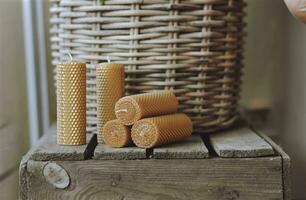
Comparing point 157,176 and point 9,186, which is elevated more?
point 157,176

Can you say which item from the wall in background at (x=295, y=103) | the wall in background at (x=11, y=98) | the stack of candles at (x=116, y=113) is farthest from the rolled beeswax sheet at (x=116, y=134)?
the wall in background at (x=295, y=103)

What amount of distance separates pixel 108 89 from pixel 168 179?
18 cm

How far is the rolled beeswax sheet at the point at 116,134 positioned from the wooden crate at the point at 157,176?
0.03 metres

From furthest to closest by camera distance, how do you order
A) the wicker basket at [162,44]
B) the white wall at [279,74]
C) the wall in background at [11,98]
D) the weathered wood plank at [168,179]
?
the white wall at [279,74]
the wall in background at [11,98]
the wicker basket at [162,44]
the weathered wood plank at [168,179]

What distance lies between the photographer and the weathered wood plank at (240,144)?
0.74m

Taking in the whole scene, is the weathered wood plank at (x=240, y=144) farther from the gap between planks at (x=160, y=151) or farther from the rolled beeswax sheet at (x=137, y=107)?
the rolled beeswax sheet at (x=137, y=107)

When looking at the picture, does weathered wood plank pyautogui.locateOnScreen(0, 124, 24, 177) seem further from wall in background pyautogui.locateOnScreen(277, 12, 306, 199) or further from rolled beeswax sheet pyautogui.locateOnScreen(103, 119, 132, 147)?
wall in background pyautogui.locateOnScreen(277, 12, 306, 199)

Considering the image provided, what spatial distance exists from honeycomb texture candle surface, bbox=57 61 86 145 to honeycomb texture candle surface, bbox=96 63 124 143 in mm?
30

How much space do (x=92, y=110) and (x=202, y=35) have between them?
241mm

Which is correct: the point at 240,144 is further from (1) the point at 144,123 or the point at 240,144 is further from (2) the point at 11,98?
(2) the point at 11,98

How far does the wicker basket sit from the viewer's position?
83 centimetres

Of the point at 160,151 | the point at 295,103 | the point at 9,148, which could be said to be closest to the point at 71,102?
the point at 160,151

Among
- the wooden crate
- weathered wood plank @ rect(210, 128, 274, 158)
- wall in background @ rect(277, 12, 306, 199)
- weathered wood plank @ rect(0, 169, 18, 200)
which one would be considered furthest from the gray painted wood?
wall in background @ rect(277, 12, 306, 199)

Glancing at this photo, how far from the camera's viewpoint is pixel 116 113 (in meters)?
0.75
